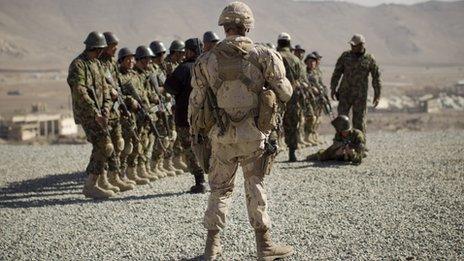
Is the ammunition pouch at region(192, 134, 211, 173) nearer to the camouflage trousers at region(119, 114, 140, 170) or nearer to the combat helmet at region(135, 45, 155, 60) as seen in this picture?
the camouflage trousers at region(119, 114, 140, 170)

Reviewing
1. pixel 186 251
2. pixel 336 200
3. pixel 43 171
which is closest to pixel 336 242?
pixel 186 251

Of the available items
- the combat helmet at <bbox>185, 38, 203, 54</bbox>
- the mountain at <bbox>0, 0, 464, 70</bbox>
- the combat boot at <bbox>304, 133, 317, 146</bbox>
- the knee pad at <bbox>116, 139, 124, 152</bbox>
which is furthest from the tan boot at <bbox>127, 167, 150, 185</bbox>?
the mountain at <bbox>0, 0, 464, 70</bbox>

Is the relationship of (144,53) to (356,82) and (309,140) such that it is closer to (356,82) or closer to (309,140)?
(356,82)

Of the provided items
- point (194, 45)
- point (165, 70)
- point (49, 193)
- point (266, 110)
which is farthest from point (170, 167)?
point (266, 110)

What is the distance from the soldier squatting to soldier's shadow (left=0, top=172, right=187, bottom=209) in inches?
12.3

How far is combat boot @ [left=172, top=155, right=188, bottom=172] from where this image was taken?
1088cm

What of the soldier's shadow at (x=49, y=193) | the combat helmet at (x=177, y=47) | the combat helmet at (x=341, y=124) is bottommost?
the soldier's shadow at (x=49, y=193)

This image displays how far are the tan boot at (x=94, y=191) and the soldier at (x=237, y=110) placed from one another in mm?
3347

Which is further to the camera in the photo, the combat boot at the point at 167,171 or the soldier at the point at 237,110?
the combat boot at the point at 167,171

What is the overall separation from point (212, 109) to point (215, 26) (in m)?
116

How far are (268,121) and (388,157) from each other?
24.2 feet

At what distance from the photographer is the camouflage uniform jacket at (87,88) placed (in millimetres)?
7992

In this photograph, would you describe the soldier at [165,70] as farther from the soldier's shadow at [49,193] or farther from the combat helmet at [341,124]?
the combat helmet at [341,124]

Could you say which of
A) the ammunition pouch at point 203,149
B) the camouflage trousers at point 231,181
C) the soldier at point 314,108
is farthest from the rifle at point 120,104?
the soldier at point 314,108
